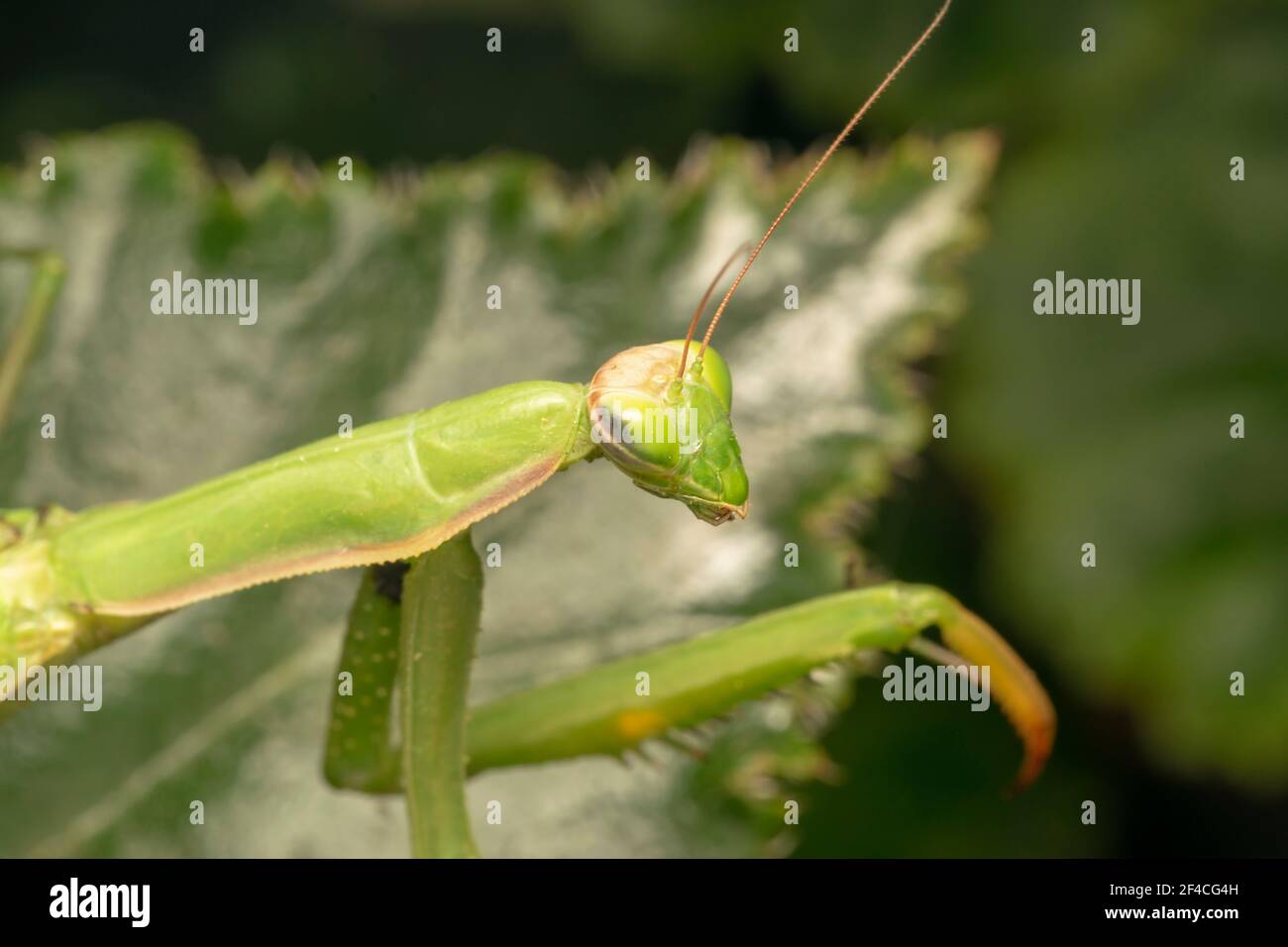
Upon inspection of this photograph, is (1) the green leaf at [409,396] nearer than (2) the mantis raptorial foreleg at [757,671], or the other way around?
(2) the mantis raptorial foreleg at [757,671]

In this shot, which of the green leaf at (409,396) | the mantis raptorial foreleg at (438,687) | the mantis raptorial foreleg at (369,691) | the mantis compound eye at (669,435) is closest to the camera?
the mantis compound eye at (669,435)

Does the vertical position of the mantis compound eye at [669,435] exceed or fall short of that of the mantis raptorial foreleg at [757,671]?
it exceeds it

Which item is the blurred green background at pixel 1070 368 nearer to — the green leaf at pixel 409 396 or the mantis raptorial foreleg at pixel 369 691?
the green leaf at pixel 409 396

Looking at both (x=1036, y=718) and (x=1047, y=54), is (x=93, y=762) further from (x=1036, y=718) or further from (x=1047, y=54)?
(x=1047, y=54)

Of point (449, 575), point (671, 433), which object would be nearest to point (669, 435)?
point (671, 433)

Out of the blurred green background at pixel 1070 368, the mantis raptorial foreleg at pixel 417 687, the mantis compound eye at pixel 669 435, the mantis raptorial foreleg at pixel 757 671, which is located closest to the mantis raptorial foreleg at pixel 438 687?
the mantis raptorial foreleg at pixel 417 687

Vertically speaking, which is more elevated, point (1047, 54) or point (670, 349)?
point (1047, 54)

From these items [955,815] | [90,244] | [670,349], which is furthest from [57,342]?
[955,815]

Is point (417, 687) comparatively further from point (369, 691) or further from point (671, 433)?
point (671, 433)
